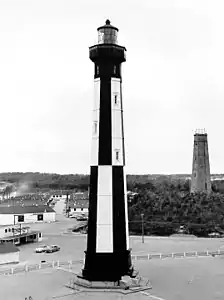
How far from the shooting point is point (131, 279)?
2267 cm

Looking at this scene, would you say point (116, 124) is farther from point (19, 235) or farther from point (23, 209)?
point (23, 209)

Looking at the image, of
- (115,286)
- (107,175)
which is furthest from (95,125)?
(115,286)

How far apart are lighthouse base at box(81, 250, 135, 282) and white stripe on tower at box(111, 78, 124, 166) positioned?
4.06 m

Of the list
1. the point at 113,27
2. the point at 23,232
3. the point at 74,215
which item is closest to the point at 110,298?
the point at 113,27

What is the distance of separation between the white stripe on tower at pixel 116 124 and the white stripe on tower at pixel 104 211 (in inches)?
24.5

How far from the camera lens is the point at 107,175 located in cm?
2284

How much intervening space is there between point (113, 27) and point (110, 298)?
11935 mm

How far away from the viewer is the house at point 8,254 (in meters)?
31.4

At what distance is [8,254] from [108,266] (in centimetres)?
1112

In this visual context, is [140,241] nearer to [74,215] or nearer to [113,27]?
[113,27]

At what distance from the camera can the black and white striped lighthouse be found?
74.3 feet

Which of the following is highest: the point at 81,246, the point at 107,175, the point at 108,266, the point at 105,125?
the point at 105,125

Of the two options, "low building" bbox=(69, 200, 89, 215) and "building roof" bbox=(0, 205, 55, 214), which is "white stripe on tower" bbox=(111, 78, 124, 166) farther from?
"low building" bbox=(69, 200, 89, 215)

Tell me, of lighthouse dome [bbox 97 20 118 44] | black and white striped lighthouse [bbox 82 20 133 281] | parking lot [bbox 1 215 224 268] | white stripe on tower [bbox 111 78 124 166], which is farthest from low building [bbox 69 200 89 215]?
lighthouse dome [bbox 97 20 118 44]
